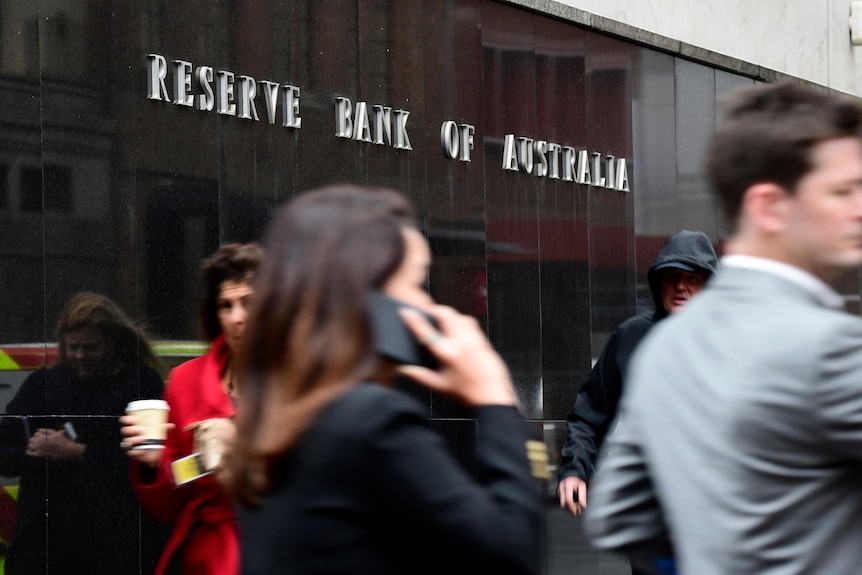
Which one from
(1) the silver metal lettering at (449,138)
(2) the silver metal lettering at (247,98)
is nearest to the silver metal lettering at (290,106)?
(2) the silver metal lettering at (247,98)

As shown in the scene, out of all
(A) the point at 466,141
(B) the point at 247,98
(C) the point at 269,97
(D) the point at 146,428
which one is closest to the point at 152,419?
(D) the point at 146,428

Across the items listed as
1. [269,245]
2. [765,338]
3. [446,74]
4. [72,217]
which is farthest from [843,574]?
[446,74]

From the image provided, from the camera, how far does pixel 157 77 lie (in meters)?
8.21

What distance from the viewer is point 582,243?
478 inches

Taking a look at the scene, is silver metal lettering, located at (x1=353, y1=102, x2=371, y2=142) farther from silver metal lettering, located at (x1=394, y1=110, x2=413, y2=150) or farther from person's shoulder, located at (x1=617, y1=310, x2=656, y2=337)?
person's shoulder, located at (x1=617, y1=310, x2=656, y2=337)

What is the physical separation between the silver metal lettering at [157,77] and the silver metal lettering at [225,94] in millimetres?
415

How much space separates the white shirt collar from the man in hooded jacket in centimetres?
407

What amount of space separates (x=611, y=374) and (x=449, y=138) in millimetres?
4198

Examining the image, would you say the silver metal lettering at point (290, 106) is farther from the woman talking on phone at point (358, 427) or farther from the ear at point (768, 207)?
the ear at point (768, 207)

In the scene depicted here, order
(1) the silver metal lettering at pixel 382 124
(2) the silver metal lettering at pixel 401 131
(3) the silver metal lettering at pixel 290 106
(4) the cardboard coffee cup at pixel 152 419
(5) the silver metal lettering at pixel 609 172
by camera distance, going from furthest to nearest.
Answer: (5) the silver metal lettering at pixel 609 172 < (2) the silver metal lettering at pixel 401 131 < (1) the silver metal lettering at pixel 382 124 < (3) the silver metal lettering at pixel 290 106 < (4) the cardboard coffee cup at pixel 152 419

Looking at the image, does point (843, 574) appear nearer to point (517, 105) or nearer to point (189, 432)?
point (189, 432)

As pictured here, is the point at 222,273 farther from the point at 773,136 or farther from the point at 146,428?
the point at 773,136

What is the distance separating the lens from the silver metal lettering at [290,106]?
30.0 ft

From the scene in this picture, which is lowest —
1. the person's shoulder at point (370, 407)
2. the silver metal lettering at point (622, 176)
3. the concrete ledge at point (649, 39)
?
the person's shoulder at point (370, 407)
